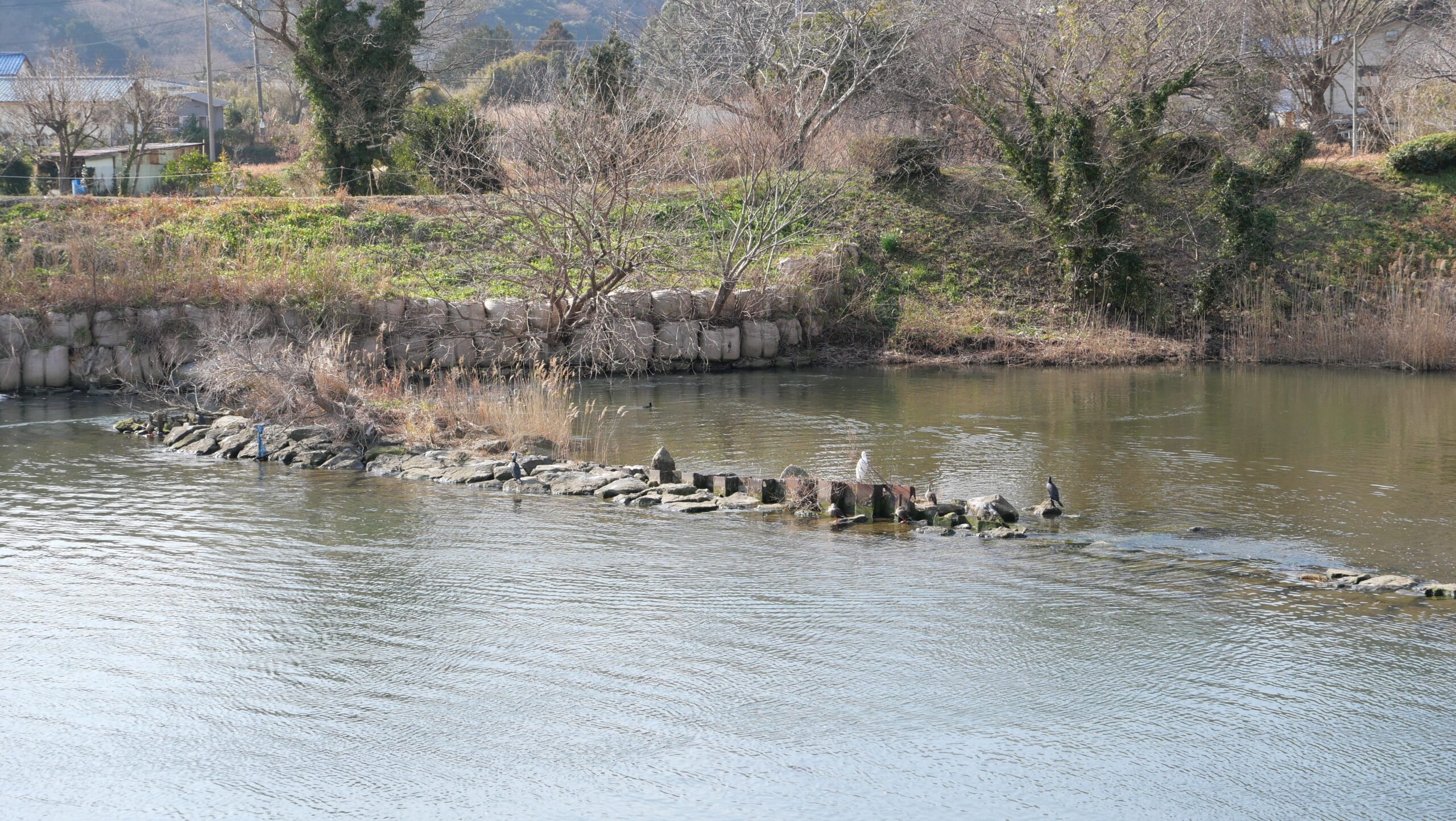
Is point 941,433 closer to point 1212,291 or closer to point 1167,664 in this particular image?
point 1167,664

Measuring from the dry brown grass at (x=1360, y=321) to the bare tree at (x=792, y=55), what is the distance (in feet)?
34.3

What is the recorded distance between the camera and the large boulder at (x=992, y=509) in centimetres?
1147

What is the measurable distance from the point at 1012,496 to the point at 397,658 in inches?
276

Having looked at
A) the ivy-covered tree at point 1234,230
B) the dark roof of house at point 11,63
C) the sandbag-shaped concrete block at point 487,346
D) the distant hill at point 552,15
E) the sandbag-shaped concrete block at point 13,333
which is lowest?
the sandbag-shaped concrete block at point 487,346

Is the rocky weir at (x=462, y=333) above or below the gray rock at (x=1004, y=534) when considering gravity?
above

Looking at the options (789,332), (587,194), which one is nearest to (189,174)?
(587,194)

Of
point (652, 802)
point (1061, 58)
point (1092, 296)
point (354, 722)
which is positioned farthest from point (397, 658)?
point (1061, 58)

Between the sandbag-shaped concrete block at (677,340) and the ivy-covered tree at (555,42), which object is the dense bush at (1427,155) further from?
the ivy-covered tree at (555,42)

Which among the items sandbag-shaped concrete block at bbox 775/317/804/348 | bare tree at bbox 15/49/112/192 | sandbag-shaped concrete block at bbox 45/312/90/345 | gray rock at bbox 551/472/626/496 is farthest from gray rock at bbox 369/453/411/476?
bare tree at bbox 15/49/112/192

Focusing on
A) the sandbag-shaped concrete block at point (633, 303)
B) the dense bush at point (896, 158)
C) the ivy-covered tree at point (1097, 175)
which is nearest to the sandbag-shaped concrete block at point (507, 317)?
the sandbag-shaped concrete block at point (633, 303)

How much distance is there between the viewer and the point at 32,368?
68.2 feet

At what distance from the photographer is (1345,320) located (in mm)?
25344

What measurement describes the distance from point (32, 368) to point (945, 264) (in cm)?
1959

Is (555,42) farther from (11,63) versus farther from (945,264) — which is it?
(945,264)
